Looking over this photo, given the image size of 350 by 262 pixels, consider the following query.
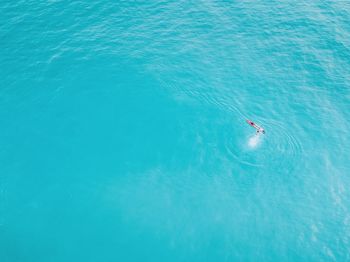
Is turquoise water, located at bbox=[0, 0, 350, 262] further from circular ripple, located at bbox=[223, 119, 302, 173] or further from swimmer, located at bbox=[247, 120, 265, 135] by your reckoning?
swimmer, located at bbox=[247, 120, 265, 135]

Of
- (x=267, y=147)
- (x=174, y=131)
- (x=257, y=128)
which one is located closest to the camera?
(x=267, y=147)

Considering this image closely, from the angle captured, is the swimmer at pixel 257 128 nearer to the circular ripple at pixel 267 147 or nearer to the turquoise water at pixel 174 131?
the circular ripple at pixel 267 147

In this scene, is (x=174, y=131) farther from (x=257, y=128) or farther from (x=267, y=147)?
(x=267, y=147)

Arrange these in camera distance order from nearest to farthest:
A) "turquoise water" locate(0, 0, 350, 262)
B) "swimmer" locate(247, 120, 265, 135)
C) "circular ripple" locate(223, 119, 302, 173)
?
"turquoise water" locate(0, 0, 350, 262) → "circular ripple" locate(223, 119, 302, 173) → "swimmer" locate(247, 120, 265, 135)

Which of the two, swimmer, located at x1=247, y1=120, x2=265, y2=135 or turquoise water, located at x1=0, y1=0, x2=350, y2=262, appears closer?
turquoise water, located at x1=0, y1=0, x2=350, y2=262

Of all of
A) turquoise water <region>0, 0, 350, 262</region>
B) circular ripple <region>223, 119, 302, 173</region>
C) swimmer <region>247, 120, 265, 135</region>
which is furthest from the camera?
swimmer <region>247, 120, 265, 135</region>

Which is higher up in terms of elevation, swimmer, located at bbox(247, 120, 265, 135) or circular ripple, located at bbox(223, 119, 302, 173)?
swimmer, located at bbox(247, 120, 265, 135)

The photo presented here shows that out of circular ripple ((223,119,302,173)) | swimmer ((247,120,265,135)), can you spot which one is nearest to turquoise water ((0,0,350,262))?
circular ripple ((223,119,302,173))

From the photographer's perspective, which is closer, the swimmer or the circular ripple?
the circular ripple

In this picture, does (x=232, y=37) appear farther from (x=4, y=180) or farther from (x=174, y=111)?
(x=4, y=180)

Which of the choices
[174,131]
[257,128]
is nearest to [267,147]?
[257,128]
